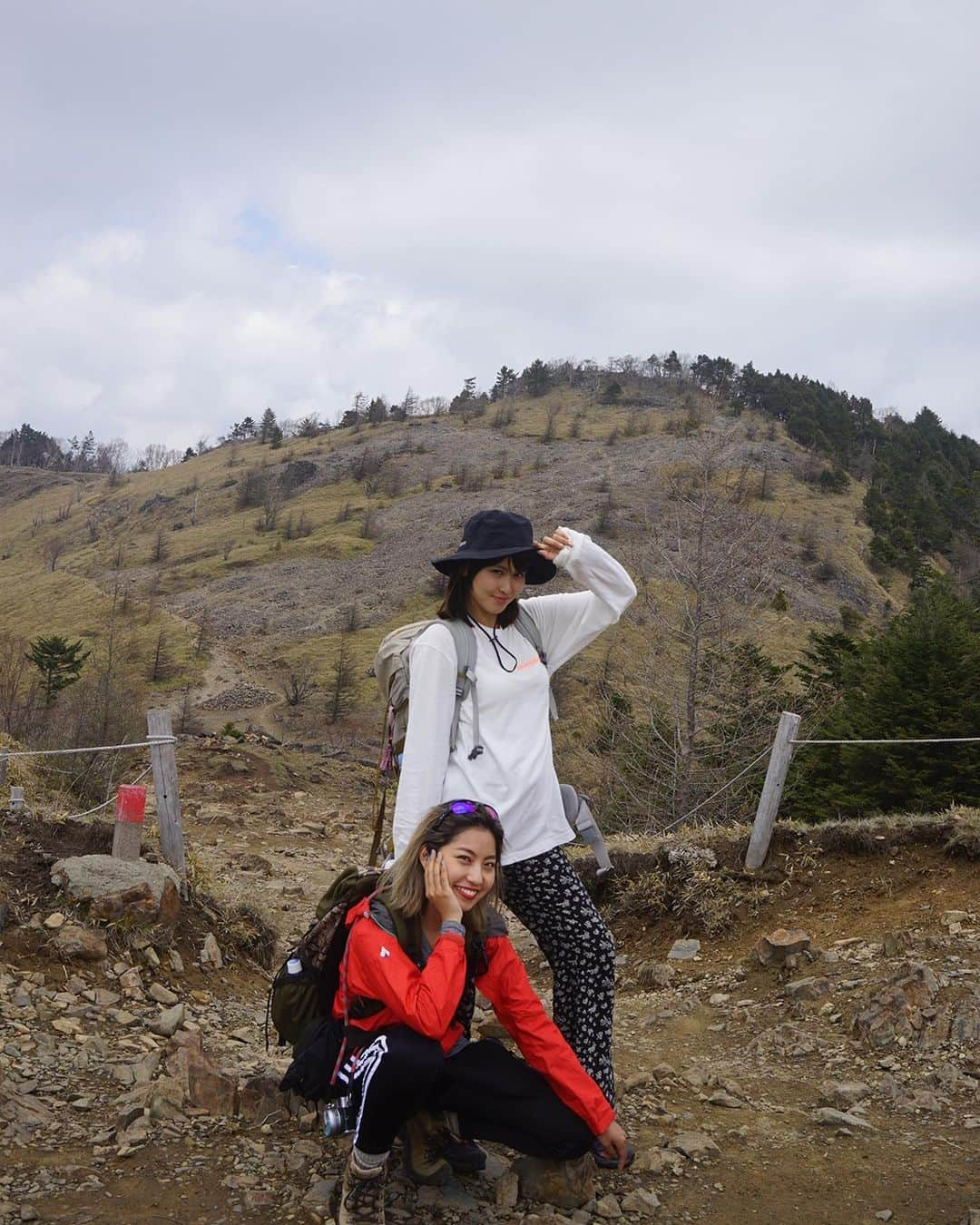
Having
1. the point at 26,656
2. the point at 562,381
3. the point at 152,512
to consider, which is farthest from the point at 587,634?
the point at 562,381

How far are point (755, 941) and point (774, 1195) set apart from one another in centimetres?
281

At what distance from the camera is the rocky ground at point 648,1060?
8.92 feet

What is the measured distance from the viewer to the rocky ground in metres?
2.72

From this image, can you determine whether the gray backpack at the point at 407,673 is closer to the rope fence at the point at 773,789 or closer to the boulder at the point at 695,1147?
the boulder at the point at 695,1147

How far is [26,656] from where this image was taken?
3212cm

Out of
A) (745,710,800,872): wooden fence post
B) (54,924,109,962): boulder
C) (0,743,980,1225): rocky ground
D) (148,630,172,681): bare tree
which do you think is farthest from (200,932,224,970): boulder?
(148,630,172,681): bare tree

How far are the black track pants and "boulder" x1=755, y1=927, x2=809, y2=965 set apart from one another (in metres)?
2.89

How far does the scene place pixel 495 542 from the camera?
2846 millimetres

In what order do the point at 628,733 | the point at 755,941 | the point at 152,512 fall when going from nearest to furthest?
the point at 755,941
the point at 628,733
the point at 152,512

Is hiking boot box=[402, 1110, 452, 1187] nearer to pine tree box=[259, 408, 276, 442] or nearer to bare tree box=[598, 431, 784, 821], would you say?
bare tree box=[598, 431, 784, 821]

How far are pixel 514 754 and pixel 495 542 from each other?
63 cm

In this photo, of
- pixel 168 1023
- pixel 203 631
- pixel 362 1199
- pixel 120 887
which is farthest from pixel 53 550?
pixel 362 1199

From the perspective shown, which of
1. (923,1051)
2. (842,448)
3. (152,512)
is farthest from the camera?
(152,512)

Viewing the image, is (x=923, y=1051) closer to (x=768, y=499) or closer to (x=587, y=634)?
(x=587, y=634)
